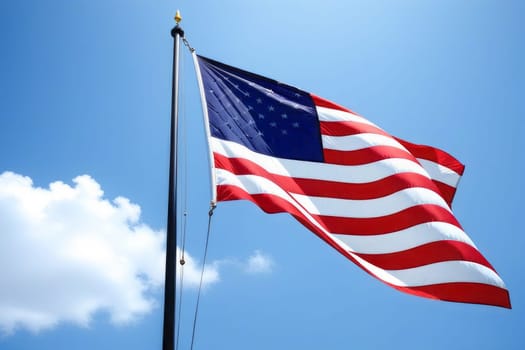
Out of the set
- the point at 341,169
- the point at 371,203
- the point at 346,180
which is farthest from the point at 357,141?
the point at 371,203

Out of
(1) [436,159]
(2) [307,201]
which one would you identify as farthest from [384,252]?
(1) [436,159]

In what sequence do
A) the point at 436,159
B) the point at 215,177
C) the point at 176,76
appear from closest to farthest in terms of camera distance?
the point at 215,177 < the point at 176,76 < the point at 436,159

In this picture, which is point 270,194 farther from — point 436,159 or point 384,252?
point 436,159

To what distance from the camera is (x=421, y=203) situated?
329 inches

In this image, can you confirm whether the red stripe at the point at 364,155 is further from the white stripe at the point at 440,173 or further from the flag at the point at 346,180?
the white stripe at the point at 440,173

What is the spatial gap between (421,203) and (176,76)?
4.88 m

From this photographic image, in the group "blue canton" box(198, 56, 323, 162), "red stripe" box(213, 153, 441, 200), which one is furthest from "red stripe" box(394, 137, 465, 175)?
"blue canton" box(198, 56, 323, 162)

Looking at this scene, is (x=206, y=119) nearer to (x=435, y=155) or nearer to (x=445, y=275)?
(x=445, y=275)

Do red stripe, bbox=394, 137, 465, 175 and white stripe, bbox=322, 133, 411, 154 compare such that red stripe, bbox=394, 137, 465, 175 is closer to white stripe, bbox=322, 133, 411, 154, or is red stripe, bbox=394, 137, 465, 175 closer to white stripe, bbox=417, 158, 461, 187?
white stripe, bbox=417, 158, 461, 187

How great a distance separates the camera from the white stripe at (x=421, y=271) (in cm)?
747

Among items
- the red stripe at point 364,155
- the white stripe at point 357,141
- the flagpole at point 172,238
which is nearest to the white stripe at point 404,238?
the red stripe at point 364,155

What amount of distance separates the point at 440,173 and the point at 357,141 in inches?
80.6

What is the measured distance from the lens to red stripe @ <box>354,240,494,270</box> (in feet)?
25.3

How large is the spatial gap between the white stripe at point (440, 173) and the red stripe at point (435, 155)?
69mm
